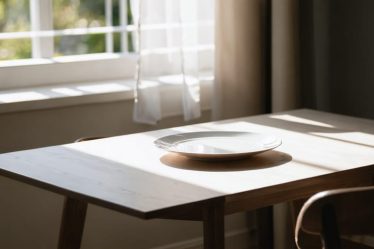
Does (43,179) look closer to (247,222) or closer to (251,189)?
(251,189)

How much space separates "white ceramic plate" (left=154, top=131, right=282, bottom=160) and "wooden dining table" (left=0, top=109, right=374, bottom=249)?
3 centimetres

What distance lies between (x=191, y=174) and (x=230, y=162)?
19 centimetres

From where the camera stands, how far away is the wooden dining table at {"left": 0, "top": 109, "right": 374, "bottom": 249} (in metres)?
2.15

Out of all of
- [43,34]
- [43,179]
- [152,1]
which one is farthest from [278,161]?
[43,34]

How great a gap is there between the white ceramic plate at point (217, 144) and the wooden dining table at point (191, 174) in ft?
0.10

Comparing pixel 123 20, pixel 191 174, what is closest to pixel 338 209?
pixel 191 174

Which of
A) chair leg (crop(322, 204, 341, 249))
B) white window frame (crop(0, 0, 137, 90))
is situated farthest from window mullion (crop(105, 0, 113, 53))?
chair leg (crop(322, 204, 341, 249))

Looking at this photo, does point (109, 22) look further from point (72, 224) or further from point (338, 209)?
point (338, 209)

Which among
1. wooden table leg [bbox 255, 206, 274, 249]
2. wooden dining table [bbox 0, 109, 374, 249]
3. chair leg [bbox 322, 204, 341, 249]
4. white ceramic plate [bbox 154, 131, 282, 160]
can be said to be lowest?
wooden table leg [bbox 255, 206, 274, 249]

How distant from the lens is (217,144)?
8.73ft

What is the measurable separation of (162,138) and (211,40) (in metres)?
0.98

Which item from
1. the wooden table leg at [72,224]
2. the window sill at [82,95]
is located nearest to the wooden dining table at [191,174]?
the wooden table leg at [72,224]

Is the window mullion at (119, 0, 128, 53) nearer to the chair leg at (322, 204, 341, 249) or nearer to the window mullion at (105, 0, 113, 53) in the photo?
the window mullion at (105, 0, 113, 53)

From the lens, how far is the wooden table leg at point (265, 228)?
3.42 metres
